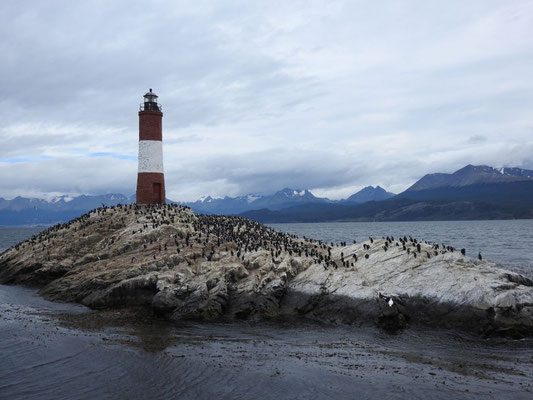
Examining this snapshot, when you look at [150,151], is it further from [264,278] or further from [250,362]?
[250,362]

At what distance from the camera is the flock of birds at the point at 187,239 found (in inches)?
1449

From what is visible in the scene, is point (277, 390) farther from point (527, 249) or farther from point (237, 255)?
point (527, 249)

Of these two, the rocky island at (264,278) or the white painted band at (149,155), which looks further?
the white painted band at (149,155)

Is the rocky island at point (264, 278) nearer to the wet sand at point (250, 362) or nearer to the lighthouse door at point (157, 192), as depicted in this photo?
the wet sand at point (250, 362)

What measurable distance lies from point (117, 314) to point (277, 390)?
17.5m

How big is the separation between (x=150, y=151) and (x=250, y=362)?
1626 inches

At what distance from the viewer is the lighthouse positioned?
57.0 m

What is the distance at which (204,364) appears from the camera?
21172 mm

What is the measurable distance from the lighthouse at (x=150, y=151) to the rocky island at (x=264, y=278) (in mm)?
9437

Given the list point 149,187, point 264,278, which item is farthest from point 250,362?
point 149,187

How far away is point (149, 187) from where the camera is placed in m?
57.9

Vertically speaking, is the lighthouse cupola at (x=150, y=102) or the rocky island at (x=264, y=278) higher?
the lighthouse cupola at (x=150, y=102)

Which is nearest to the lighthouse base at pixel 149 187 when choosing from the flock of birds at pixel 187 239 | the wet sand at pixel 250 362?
the flock of birds at pixel 187 239

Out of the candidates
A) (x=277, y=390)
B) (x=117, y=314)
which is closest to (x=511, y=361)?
(x=277, y=390)
